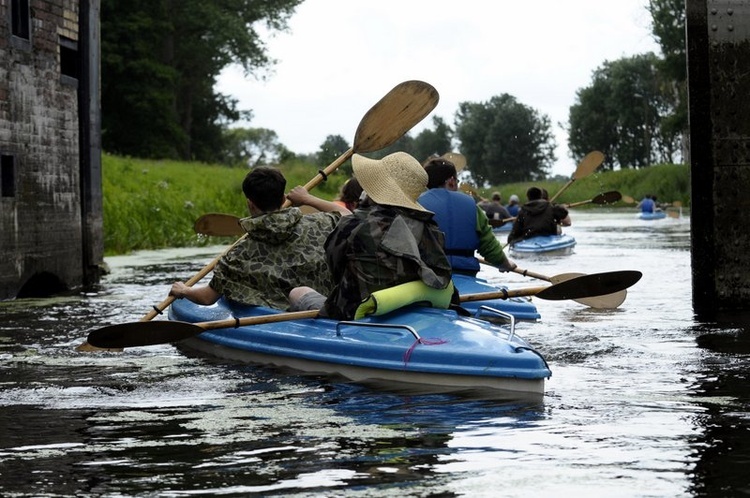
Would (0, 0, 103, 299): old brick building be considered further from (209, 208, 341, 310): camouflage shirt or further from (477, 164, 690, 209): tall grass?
(477, 164, 690, 209): tall grass

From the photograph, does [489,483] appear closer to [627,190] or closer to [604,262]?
[604,262]

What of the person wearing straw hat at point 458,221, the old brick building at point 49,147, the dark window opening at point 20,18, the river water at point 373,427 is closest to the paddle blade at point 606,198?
the old brick building at point 49,147

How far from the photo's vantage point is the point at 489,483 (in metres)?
5.02

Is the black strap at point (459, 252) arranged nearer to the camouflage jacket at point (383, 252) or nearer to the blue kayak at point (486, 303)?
the blue kayak at point (486, 303)

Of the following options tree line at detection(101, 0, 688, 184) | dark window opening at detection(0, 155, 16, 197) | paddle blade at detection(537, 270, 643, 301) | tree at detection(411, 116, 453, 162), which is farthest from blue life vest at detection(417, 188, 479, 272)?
tree at detection(411, 116, 453, 162)

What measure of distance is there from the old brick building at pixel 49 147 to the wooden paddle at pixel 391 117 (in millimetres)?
5028

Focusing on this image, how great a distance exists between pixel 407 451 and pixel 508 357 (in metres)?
1.28

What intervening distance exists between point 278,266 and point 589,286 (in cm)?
204

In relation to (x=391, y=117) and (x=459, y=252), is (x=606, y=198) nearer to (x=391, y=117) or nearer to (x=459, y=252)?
(x=459, y=252)

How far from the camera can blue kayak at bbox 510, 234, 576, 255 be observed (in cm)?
2114

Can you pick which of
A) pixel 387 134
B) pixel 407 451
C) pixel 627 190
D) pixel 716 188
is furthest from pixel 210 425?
pixel 627 190

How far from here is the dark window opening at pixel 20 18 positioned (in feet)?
48.8

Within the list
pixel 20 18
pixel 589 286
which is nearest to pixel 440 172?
pixel 589 286

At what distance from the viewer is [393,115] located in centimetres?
1055
